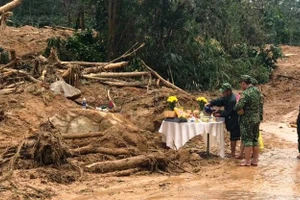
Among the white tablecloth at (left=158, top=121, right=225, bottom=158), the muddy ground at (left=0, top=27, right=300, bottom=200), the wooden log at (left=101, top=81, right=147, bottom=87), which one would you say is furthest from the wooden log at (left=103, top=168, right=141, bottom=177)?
the wooden log at (left=101, top=81, right=147, bottom=87)

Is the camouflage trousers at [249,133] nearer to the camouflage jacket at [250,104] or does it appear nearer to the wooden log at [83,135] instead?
the camouflage jacket at [250,104]

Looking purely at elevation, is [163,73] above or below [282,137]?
above

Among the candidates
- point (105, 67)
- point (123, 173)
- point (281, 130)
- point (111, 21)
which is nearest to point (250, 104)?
point (123, 173)

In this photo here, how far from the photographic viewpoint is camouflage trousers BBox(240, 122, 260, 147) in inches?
376

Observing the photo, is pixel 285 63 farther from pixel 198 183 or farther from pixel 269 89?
pixel 198 183

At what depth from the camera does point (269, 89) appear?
23.0 metres

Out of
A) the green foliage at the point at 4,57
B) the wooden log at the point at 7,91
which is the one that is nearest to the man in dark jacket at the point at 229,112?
the wooden log at the point at 7,91

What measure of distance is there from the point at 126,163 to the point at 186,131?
64.9 inches

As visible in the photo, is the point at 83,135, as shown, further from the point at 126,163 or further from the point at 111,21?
the point at 111,21

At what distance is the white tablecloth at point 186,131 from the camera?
9.87m

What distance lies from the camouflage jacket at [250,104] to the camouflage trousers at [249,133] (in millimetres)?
84

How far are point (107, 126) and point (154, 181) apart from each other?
2.07 meters

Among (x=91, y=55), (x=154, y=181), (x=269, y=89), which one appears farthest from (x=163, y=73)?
(x=154, y=181)

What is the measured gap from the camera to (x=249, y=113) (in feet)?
31.3
